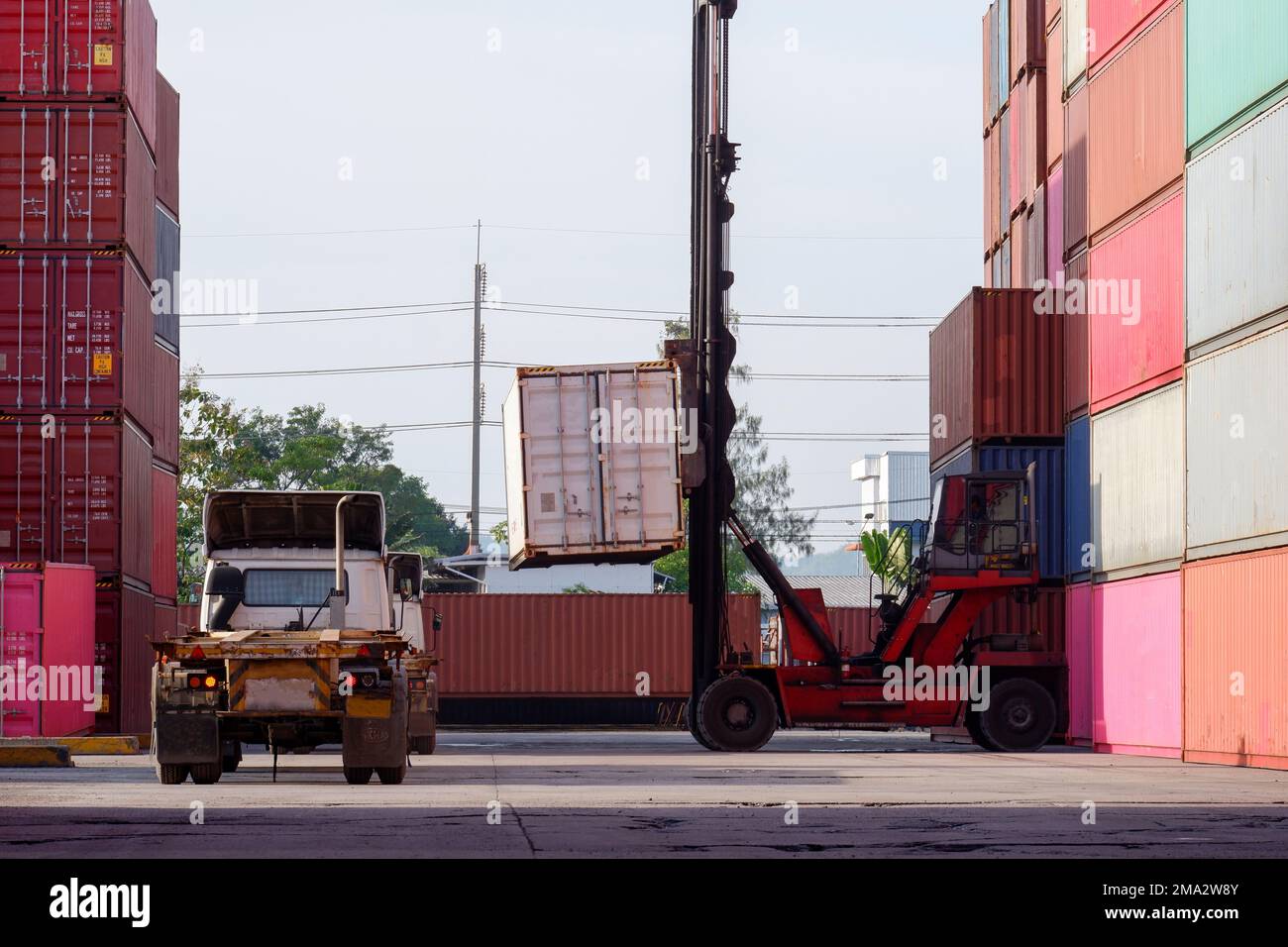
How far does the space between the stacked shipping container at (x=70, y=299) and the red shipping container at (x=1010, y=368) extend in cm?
1327

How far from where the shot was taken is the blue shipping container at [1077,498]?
1190 inches

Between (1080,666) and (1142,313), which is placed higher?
(1142,313)

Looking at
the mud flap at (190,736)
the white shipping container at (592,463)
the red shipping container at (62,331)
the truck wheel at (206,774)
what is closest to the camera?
the mud flap at (190,736)

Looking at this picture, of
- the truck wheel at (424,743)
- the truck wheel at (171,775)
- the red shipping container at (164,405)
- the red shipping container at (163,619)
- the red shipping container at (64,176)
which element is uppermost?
the red shipping container at (64,176)

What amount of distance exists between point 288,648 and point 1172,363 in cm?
1440

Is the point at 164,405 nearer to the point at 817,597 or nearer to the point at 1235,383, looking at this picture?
the point at 817,597

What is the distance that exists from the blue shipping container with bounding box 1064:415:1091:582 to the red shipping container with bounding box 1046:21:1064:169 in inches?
206

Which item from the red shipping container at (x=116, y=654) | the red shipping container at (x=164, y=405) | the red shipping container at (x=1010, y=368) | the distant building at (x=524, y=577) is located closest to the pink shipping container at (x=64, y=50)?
the red shipping container at (x=164, y=405)

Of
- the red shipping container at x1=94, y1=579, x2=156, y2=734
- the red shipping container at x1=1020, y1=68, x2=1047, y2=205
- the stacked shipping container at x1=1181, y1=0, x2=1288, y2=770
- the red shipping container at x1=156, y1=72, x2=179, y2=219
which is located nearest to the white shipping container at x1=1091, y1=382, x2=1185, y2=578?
the stacked shipping container at x1=1181, y1=0, x2=1288, y2=770

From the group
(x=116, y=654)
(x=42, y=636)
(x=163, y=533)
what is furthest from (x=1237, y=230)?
(x=163, y=533)

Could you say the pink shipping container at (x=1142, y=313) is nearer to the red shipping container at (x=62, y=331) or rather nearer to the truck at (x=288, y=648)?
the truck at (x=288, y=648)

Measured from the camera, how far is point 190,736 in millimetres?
16797
